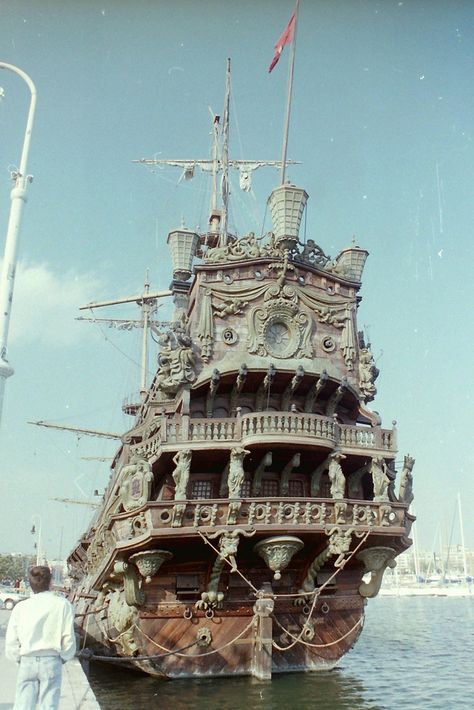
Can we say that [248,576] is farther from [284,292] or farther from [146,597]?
[284,292]

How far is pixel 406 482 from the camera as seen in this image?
21.6 meters

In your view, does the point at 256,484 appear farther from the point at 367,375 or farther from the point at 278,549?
the point at 367,375

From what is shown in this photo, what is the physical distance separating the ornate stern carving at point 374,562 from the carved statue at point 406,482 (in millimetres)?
1669

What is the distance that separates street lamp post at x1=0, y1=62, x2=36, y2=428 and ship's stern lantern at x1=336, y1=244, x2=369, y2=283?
1388 cm

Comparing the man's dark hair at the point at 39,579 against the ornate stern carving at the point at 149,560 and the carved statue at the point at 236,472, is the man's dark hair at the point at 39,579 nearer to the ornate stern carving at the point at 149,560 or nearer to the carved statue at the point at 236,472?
the carved statue at the point at 236,472

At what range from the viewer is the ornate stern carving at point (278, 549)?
18.5 metres

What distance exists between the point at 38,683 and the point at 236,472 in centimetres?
1221

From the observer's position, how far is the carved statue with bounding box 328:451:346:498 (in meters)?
19.4

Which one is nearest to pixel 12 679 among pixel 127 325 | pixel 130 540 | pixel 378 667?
pixel 130 540

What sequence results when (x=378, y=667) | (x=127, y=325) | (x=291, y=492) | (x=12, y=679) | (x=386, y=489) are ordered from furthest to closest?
(x=127, y=325) < (x=378, y=667) < (x=291, y=492) < (x=386, y=489) < (x=12, y=679)

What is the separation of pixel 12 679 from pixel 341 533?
9826mm

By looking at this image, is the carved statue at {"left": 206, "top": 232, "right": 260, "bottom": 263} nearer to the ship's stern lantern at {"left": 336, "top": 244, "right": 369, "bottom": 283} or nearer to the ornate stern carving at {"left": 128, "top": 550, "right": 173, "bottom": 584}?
the ship's stern lantern at {"left": 336, "top": 244, "right": 369, "bottom": 283}

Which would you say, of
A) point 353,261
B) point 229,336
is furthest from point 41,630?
point 353,261

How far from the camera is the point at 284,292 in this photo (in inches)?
891
